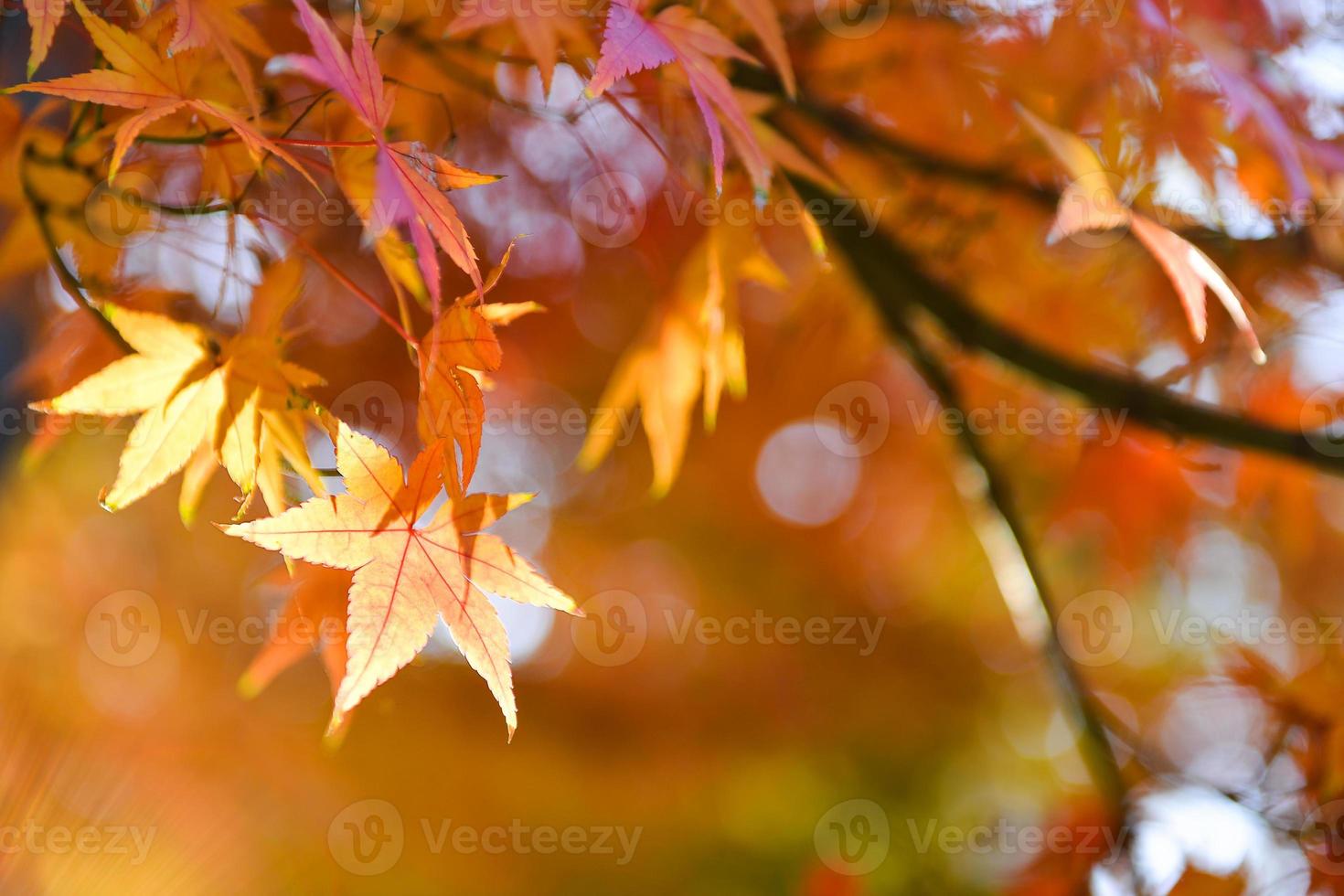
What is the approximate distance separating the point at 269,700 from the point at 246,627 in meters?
0.59

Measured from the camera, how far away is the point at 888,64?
1.32 m

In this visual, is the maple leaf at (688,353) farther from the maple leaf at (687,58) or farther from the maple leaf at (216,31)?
the maple leaf at (216,31)

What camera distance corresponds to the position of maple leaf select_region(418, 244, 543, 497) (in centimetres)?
54

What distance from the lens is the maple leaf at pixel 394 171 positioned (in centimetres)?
49

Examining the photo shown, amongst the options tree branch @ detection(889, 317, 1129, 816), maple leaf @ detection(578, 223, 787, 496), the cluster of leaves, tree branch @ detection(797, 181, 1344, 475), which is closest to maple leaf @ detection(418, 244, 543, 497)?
the cluster of leaves

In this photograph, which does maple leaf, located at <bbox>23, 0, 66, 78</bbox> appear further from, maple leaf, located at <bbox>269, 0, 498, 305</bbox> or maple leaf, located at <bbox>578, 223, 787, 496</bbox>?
maple leaf, located at <bbox>578, 223, 787, 496</bbox>

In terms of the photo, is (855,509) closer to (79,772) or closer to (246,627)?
(246,627)

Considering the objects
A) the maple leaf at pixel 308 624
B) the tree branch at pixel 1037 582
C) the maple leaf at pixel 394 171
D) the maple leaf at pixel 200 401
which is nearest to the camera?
the maple leaf at pixel 394 171

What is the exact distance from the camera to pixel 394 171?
0.50m

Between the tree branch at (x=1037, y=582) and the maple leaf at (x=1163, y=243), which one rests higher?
the maple leaf at (x=1163, y=243)

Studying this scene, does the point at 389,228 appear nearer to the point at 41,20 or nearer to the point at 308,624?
the point at 41,20

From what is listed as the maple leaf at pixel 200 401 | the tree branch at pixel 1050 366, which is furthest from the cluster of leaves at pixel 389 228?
the tree branch at pixel 1050 366

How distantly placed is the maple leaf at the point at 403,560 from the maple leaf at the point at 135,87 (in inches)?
7.5

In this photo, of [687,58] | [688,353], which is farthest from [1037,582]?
[687,58]
